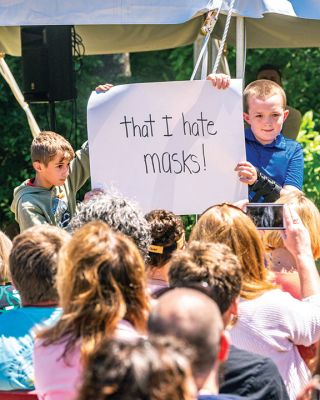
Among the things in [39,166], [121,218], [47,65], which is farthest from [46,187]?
[47,65]

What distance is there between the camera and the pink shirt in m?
2.54

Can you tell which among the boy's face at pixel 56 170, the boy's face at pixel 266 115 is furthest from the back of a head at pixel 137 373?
the boy's face at pixel 56 170

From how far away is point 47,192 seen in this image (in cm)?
512

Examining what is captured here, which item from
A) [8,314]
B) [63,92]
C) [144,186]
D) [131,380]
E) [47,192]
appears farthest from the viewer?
[63,92]

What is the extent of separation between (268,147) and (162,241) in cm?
145

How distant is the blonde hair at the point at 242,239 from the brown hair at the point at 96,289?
0.62 meters

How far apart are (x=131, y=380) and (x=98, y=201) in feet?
6.44

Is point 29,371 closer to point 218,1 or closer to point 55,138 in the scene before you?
point 55,138

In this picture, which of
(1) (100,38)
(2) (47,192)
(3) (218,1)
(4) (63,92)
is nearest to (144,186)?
(2) (47,192)

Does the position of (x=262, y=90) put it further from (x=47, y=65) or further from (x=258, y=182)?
(x=47, y=65)

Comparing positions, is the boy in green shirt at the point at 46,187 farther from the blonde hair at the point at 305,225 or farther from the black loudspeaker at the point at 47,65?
the black loudspeaker at the point at 47,65

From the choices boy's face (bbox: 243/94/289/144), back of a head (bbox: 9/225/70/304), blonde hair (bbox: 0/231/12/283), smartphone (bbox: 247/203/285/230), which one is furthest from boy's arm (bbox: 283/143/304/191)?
back of a head (bbox: 9/225/70/304)

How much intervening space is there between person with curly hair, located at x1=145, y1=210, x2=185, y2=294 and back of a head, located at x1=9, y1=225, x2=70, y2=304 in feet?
2.37

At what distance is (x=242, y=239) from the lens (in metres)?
3.25
